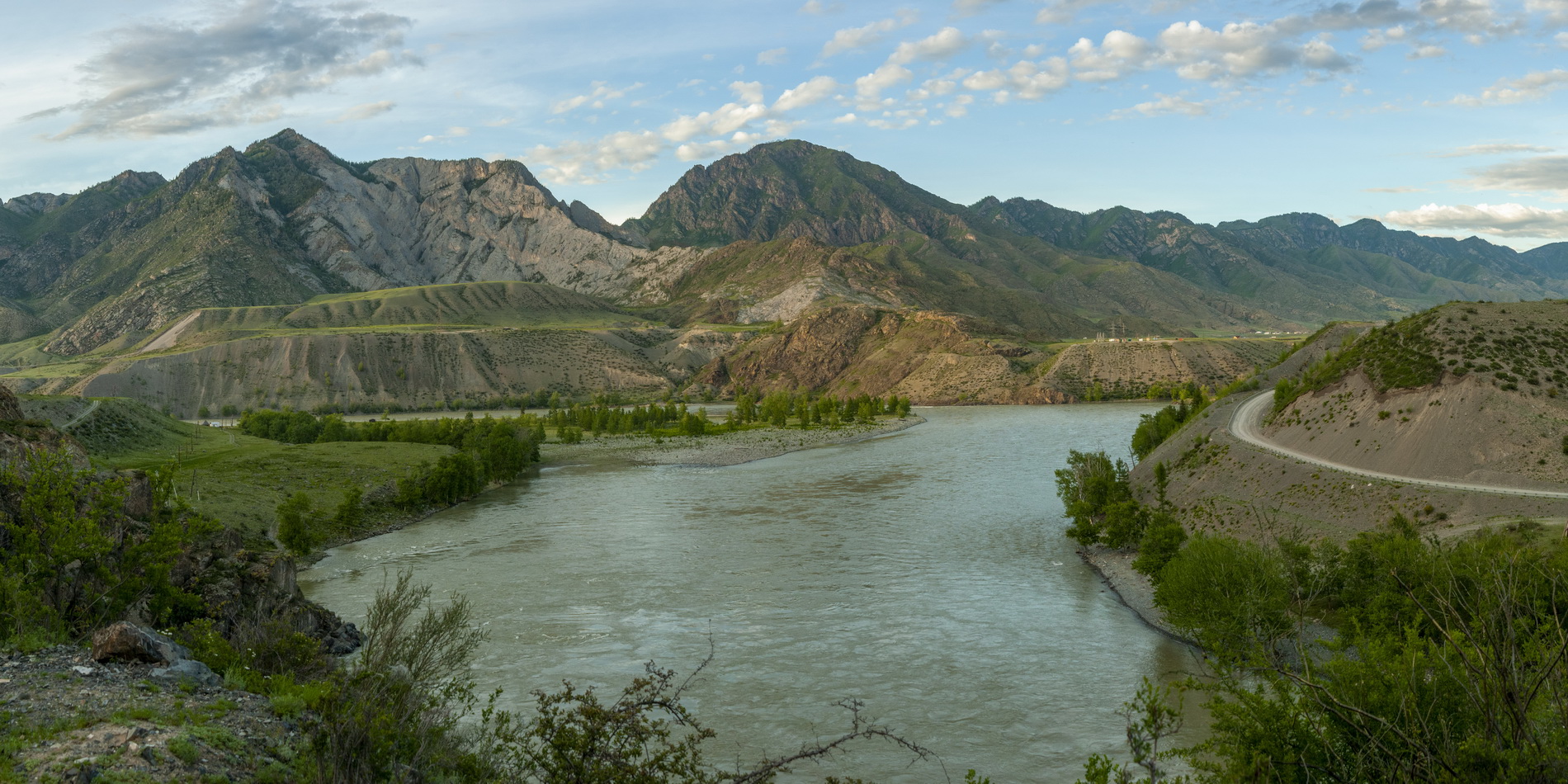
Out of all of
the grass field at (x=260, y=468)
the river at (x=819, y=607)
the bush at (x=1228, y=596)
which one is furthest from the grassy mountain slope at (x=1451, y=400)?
the grass field at (x=260, y=468)

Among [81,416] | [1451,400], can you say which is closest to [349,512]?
[81,416]

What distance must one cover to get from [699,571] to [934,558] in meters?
11.0

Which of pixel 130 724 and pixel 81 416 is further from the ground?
pixel 81 416

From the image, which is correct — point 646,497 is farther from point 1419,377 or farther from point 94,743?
point 94,743

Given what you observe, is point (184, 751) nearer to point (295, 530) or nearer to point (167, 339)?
point (295, 530)

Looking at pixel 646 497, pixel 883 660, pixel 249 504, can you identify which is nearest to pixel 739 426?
pixel 646 497

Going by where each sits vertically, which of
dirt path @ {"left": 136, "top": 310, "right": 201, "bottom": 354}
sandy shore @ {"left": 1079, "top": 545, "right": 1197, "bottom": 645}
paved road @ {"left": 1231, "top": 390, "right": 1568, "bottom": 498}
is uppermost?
dirt path @ {"left": 136, "top": 310, "right": 201, "bottom": 354}

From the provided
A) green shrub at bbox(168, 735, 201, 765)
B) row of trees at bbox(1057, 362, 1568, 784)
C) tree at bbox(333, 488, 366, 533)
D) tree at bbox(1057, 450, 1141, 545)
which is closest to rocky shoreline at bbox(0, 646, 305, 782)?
green shrub at bbox(168, 735, 201, 765)

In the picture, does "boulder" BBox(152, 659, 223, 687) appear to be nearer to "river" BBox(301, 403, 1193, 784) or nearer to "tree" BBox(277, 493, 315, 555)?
"river" BBox(301, 403, 1193, 784)

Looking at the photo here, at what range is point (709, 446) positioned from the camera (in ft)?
340

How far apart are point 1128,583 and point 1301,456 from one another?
15.8m

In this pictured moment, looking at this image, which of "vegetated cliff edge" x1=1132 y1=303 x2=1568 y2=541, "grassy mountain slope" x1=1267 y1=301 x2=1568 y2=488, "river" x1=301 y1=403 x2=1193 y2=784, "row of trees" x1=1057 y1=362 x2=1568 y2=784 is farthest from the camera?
"grassy mountain slope" x1=1267 y1=301 x2=1568 y2=488

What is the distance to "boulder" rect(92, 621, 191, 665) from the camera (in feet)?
51.9

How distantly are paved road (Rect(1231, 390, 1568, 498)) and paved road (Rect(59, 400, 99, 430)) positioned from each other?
2846 inches
